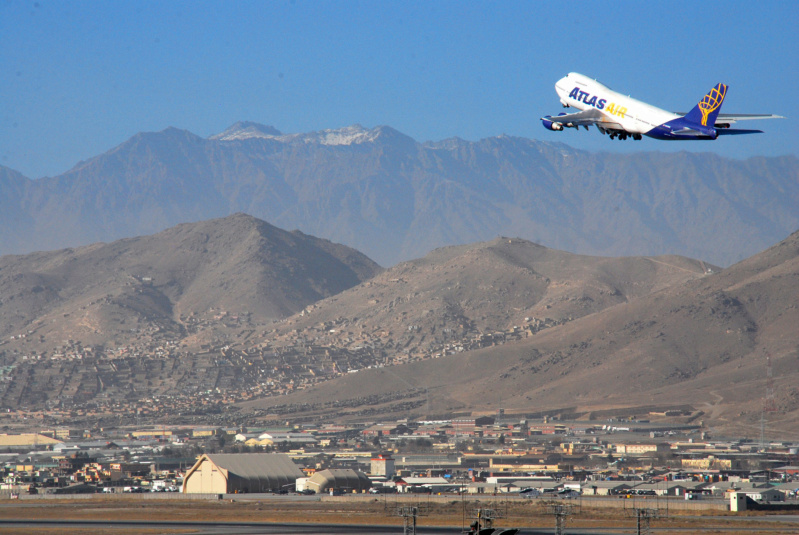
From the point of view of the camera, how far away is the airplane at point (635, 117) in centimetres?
9950

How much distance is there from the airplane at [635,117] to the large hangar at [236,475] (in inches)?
2818

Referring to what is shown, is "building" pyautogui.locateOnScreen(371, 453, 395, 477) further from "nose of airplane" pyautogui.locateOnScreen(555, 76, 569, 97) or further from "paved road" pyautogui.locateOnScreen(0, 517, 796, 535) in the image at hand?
"nose of airplane" pyautogui.locateOnScreen(555, 76, 569, 97)

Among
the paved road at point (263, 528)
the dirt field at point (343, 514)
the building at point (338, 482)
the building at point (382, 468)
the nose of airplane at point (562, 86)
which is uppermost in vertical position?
the nose of airplane at point (562, 86)

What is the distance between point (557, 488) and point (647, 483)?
1362 cm

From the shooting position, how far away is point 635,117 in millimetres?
105250

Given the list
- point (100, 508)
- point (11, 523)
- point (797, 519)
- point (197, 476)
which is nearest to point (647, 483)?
point (797, 519)

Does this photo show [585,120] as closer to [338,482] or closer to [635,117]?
[635,117]

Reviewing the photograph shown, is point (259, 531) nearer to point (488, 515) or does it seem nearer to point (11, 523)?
point (11, 523)

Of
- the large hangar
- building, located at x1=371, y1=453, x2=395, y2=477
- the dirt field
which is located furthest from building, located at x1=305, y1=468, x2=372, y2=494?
building, located at x1=371, y1=453, x2=395, y2=477

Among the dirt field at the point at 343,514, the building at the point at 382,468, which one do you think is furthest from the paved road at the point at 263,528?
the building at the point at 382,468

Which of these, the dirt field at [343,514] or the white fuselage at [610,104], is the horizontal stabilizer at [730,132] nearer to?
the white fuselage at [610,104]

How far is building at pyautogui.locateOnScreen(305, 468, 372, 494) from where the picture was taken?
15962 centimetres

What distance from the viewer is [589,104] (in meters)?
114

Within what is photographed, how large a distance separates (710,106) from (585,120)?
1222cm
